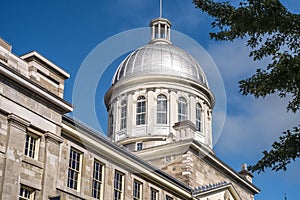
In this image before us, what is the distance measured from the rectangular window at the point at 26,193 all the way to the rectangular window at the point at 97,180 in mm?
5030

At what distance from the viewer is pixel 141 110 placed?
4725cm

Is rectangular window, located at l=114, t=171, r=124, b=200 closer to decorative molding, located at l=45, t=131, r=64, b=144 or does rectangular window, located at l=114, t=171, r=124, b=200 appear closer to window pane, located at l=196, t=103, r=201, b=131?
decorative molding, located at l=45, t=131, r=64, b=144

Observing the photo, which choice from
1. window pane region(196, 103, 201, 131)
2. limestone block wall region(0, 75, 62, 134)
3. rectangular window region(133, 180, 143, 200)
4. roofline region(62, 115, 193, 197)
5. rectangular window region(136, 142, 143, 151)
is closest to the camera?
limestone block wall region(0, 75, 62, 134)

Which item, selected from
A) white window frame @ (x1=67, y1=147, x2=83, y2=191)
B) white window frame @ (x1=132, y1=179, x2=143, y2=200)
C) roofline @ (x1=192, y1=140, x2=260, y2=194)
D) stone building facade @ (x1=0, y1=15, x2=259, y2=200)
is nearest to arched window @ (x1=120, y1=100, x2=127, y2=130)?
stone building facade @ (x1=0, y1=15, x2=259, y2=200)

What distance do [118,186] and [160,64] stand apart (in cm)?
2065

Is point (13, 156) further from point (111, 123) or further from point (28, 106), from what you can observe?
point (111, 123)

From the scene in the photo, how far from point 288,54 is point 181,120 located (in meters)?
31.2

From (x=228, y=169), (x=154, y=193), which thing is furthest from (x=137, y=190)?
(x=228, y=169)

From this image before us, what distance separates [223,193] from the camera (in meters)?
40.0

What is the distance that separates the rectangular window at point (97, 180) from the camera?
28.4m

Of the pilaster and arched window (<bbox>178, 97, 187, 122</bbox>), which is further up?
arched window (<bbox>178, 97, 187, 122</bbox>)

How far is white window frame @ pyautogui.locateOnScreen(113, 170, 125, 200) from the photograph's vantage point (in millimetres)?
30172

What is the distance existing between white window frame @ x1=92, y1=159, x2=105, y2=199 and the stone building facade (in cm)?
5

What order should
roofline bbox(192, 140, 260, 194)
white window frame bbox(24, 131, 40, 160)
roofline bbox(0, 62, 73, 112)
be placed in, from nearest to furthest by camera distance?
roofline bbox(0, 62, 73, 112) < white window frame bbox(24, 131, 40, 160) < roofline bbox(192, 140, 260, 194)
